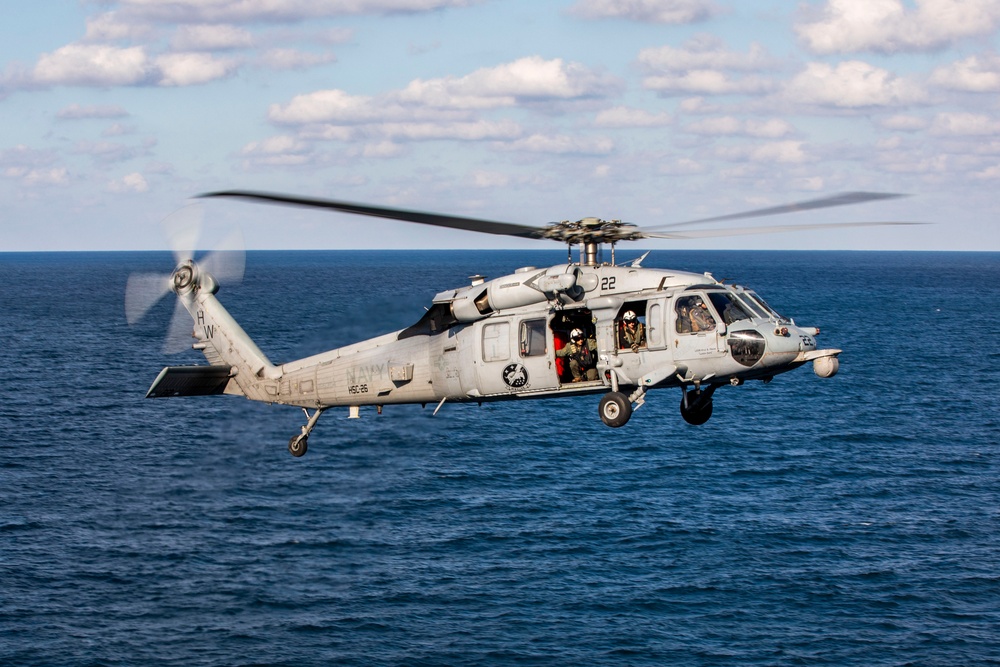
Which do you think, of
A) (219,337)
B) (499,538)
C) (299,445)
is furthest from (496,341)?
(499,538)

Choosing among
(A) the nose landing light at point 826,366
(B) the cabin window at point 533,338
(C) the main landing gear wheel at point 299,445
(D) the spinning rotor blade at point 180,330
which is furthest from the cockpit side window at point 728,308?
(D) the spinning rotor blade at point 180,330

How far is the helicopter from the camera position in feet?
98.9

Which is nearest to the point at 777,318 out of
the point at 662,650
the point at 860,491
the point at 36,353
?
the point at 662,650

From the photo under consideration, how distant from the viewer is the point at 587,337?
32.6 m

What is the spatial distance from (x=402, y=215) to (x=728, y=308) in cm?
991

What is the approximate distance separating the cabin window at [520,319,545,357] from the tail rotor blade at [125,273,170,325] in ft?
45.0

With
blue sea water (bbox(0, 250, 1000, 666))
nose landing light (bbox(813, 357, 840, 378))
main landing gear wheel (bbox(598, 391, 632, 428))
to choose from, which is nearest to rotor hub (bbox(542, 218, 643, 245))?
main landing gear wheel (bbox(598, 391, 632, 428))

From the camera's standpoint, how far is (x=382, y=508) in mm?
97375

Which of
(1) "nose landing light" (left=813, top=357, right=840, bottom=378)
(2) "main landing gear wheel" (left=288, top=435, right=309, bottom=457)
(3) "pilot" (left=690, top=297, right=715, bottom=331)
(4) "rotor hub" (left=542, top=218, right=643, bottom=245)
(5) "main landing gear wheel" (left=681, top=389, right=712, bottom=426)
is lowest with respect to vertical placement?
(2) "main landing gear wheel" (left=288, top=435, right=309, bottom=457)

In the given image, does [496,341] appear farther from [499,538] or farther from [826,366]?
[499,538]

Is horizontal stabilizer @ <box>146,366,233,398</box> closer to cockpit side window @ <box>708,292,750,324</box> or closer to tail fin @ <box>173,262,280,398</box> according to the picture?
tail fin @ <box>173,262,280,398</box>

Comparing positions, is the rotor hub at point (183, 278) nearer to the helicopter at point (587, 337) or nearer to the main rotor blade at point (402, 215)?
the helicopter at point (587, 337)

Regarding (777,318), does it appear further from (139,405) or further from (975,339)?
(975,339)

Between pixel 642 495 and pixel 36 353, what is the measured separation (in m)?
107
